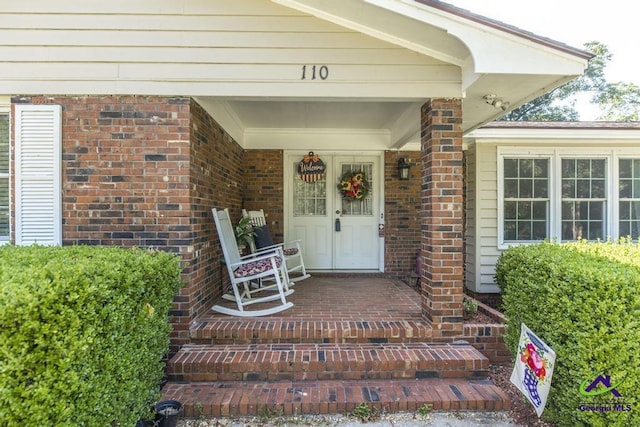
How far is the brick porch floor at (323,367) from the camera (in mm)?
2486

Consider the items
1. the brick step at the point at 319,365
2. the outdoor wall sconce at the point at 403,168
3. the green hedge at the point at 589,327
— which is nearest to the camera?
the green hedge at the point at 589,327

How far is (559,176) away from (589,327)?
403cm

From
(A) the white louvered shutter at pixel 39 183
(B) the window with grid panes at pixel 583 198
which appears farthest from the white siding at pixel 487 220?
(A) the white louvered shutter at pixel 39 183

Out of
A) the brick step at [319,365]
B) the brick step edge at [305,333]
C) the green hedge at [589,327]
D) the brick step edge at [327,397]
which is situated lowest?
the brick step edge at [327,397]

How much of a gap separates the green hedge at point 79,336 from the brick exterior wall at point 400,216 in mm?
3995

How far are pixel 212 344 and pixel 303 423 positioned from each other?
3.73 ft

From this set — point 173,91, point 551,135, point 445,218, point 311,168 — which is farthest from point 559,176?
point 173,91

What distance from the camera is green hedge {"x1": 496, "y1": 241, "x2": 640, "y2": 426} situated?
192 cm

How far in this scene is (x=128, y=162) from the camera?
120 inches

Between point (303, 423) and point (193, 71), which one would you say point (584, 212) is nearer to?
point (303, 423)

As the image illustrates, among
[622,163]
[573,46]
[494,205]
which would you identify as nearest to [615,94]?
[622,163]

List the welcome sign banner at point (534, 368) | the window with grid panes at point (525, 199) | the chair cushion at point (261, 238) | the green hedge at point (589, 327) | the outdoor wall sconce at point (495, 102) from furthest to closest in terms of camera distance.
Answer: the window with grid panes at point (525, 199) → the chair cushion at point (261, 238) → the outdoor wall sconce at point (495, 102) → the welcome sign banner at point (534, 368) → the green hedge at point (589, 327)

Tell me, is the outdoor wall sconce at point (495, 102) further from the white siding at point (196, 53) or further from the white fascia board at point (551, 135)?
the white fascia board at point (551, 135)

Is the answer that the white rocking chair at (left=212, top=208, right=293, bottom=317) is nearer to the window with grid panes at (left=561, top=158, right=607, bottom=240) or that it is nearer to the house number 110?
the house number 110
